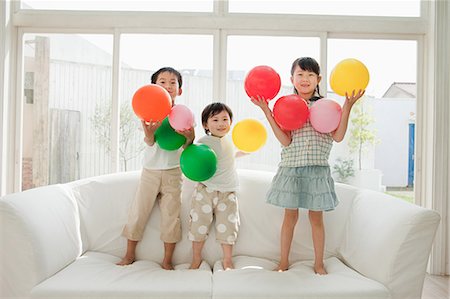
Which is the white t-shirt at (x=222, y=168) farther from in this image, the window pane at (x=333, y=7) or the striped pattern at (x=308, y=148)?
the window pane at (x=333, y=7)

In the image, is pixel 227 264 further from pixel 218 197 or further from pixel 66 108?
pixel 66 108

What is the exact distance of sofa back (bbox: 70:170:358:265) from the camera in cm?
219

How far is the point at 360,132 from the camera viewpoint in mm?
3250

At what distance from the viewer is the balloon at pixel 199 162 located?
6.55 ft

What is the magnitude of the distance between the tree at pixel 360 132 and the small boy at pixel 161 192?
159cm

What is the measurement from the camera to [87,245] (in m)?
2.17

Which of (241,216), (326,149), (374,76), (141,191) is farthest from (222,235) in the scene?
(374,76)

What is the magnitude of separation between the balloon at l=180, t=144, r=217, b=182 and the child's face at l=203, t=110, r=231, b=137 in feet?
0.64

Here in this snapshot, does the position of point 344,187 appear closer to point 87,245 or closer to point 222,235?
point 222,235

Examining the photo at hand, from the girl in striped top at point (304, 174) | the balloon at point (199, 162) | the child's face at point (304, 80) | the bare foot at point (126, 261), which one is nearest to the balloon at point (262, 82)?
the girl in striped top at point (304, 174)

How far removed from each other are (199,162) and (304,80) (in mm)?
703

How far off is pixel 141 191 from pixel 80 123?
130 cm

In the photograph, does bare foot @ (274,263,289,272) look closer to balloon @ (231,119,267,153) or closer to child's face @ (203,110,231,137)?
balloon @ (231,119,267,153)

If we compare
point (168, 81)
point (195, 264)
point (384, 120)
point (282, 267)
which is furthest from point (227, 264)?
point (384, 120)
